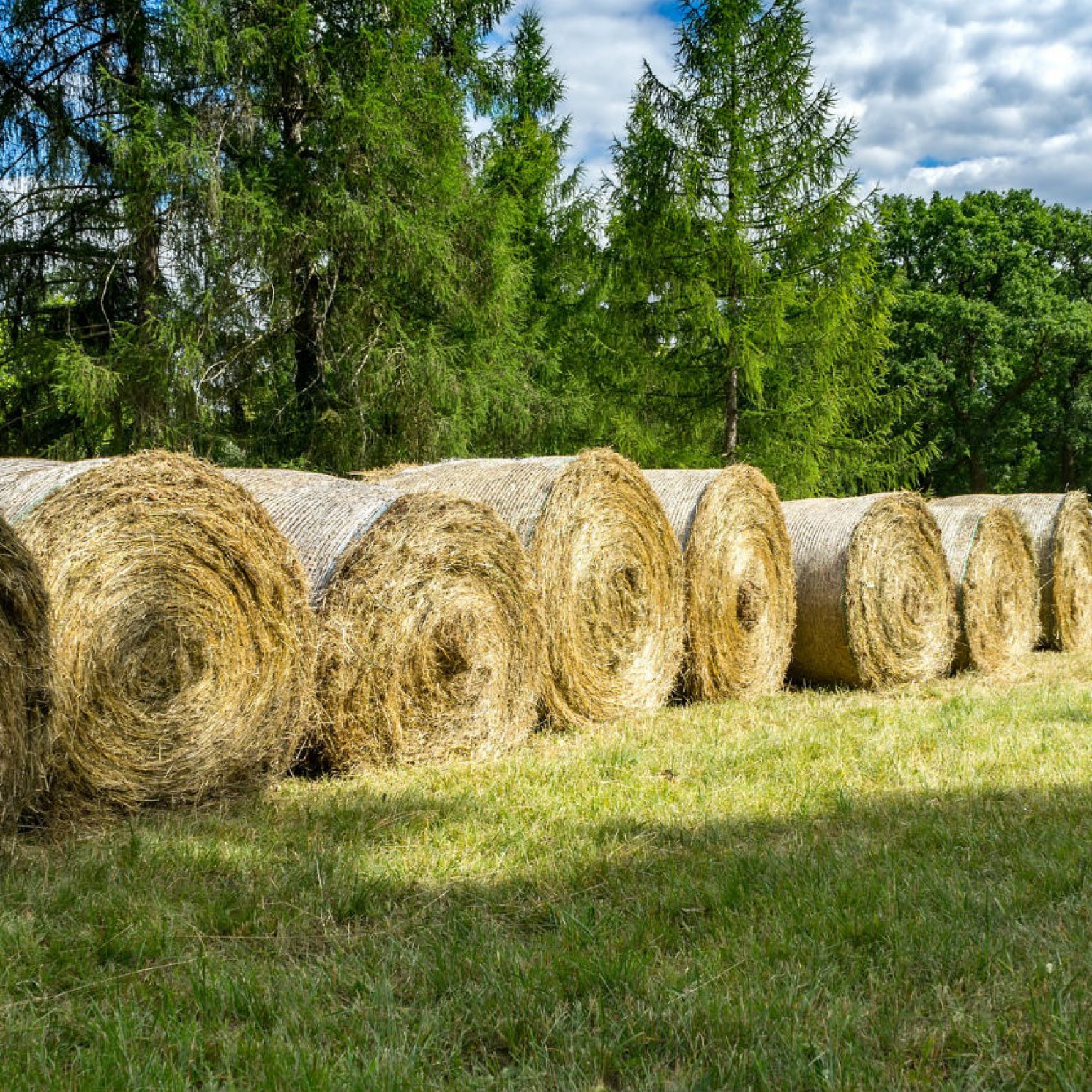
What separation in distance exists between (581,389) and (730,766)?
1286 cm

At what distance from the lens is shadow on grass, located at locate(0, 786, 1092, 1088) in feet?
7.55

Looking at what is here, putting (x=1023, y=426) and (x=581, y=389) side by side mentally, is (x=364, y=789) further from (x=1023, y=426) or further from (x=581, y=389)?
(x=1023, y=426)

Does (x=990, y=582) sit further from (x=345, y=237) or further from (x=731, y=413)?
(x=345, y=237)

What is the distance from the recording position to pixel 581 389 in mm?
17469

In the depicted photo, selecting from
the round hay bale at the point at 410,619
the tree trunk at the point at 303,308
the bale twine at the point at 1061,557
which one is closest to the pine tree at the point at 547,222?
the tree trunk at the point at 303,308

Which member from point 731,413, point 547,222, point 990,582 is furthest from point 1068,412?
point 990,582

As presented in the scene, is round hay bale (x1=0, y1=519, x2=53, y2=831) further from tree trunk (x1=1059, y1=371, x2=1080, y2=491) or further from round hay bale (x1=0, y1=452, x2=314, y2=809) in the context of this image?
tree trunk (x1=1059, y1=371, x2=1080, y2=491)

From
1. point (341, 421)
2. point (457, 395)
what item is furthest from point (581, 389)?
point (341, 421)

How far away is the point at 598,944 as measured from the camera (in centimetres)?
286

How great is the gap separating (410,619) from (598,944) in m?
2.79

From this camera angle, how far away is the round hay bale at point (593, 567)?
6359mm

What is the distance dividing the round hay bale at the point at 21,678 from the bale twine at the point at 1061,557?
9398 mm

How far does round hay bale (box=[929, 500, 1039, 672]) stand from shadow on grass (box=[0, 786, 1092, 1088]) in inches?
219

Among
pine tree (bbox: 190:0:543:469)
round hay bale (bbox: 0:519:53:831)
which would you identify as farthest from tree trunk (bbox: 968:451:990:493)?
round hay bale (bbox: 0:519:53:831)
